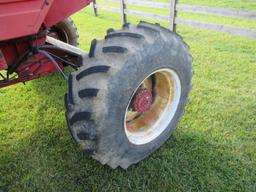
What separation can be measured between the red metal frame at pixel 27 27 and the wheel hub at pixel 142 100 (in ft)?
2.89

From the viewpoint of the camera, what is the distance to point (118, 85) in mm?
1892

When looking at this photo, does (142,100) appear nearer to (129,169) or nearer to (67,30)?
(129,169)

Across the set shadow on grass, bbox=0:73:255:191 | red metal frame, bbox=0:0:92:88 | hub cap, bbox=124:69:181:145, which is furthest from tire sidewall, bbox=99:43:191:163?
red metal frame, bbox=0:0:92:88

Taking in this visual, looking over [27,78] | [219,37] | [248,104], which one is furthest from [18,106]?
[219,37]

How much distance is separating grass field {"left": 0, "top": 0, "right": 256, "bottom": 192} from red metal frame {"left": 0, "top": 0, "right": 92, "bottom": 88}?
687 millimetres

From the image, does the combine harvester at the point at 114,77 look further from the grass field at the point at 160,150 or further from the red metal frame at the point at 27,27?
the grass field at the point at 160,150

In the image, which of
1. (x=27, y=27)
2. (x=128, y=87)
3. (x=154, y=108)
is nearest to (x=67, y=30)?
(x=154, y=108)

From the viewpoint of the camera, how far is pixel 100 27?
289 inches

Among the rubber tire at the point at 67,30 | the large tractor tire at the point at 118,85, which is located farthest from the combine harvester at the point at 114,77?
the rubber tire at the point at 67,30

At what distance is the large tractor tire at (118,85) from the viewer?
1876mm

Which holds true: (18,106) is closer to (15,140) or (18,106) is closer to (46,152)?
(15,140)

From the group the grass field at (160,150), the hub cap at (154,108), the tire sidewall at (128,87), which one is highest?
the tire sidewall at (128,87)

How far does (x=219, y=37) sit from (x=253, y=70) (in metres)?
1.91

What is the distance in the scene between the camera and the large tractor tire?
188 centimetres
